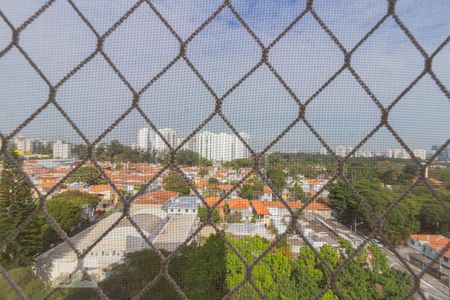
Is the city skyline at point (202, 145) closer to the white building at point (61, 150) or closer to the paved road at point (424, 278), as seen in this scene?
the white building at point (61, 150)

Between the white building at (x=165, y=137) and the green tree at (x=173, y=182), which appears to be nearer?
the white building at (x=165, y=137)

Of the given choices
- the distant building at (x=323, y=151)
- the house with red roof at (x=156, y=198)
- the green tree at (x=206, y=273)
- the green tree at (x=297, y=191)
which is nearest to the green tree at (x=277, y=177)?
the green tree at (x=297, y=191)

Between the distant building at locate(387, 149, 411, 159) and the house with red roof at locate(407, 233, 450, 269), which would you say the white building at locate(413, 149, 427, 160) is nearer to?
the distant building at locate(387, 149, 411, 159)

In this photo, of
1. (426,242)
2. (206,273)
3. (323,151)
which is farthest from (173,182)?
(426,242)

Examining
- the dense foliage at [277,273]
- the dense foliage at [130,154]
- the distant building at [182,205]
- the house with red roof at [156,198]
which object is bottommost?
the dense foliage at [277,273]

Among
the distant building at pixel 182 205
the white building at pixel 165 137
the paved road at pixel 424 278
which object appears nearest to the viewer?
the white building at pixel 165 137

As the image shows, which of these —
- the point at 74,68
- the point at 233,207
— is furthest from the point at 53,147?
the point at 233,207

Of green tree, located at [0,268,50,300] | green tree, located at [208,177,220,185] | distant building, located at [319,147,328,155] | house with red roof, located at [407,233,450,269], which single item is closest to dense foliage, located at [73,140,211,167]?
green tree, located at [208,177,220,185]
